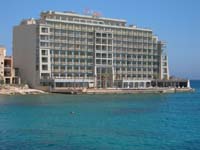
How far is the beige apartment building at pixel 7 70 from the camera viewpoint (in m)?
135

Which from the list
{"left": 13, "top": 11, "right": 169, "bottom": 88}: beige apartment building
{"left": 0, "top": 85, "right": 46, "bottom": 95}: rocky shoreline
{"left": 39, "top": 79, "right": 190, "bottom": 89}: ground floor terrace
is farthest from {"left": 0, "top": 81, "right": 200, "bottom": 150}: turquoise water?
{"left": 13, "top": 11, "right": 169, "bottom": 88}: beige apartment building

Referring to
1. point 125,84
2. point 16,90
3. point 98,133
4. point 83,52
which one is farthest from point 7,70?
point 98,133

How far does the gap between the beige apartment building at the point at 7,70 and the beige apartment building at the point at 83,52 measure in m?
2.65

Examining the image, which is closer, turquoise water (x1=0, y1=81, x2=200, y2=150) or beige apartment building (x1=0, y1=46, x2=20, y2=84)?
turquoise water (x1=0, y1=81, x2=200, y2=150)

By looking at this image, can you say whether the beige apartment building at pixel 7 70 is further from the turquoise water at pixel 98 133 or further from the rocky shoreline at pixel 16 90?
the turquoise water at pixel 98 133

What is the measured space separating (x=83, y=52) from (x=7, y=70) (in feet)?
78.5

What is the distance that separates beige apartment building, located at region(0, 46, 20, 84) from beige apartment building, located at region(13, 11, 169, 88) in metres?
2.65

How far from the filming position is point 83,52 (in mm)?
143250

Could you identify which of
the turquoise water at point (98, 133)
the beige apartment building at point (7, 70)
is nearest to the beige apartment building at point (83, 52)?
the beige apartment building at point (7, 70)

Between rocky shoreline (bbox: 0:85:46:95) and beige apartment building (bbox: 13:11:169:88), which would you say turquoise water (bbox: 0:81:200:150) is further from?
beige apartment building (bbox: 13:11:169:88)

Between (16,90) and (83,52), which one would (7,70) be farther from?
(83,52)

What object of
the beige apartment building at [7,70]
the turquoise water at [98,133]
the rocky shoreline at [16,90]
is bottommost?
the turquoise water at [98,133]

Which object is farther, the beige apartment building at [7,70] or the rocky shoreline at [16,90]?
the beige apartment building at [7,70]

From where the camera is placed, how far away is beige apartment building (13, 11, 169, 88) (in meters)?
135
